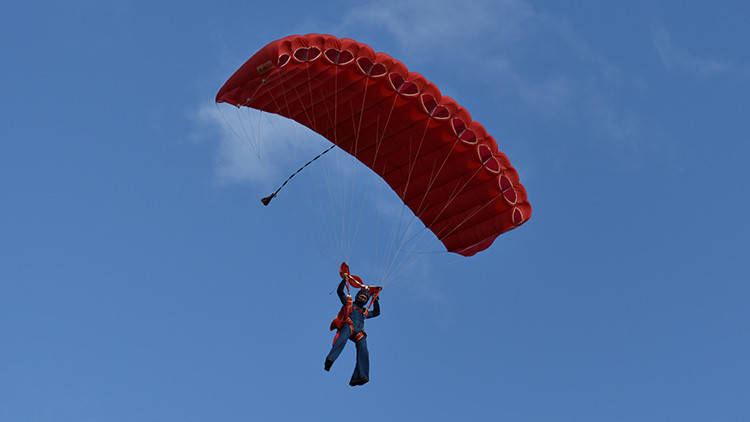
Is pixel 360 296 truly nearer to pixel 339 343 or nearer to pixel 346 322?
pixel 346 322

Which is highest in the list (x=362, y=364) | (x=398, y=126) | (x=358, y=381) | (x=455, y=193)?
(x=398, y=126)

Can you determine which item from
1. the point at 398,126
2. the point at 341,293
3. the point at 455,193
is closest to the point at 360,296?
the point at 341,293

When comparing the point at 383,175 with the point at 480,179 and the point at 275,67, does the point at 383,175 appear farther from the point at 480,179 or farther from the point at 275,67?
the point at 275,67

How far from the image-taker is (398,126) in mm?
18922

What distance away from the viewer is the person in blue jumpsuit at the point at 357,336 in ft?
57.0

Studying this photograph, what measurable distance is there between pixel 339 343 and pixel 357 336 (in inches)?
16.3

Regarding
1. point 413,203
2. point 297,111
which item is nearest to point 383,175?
point 413,203

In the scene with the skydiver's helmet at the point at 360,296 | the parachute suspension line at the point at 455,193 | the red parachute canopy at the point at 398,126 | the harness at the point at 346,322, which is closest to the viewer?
the red parachute canopy at the point at 398,126

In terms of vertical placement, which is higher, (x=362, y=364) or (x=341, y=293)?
(x=341, y=293)

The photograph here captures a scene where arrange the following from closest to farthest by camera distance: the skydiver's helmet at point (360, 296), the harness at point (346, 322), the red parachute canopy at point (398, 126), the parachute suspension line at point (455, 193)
A: the red parachute canopy at point (398, 126), the harness at point (346, 322), the skydiver's helmet at point (360, 296), the parachute suspension line at point (455, 193)

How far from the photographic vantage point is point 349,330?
17.5m

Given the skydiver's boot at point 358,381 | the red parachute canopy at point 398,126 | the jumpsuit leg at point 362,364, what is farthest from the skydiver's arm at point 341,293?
the red parachute canopy at point 398,126

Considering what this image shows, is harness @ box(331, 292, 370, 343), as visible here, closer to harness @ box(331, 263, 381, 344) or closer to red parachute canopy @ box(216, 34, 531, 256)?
harness @ box(331, 263, 381, 344)

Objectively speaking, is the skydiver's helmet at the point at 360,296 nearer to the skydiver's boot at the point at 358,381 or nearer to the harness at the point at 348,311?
the harness at the point at 348,311
